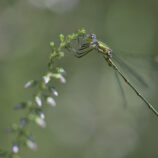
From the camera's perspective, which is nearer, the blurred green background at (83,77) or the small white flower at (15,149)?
the small white flower at (15,149)

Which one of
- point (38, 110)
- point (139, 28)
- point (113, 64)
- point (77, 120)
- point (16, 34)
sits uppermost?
point (16, 34)

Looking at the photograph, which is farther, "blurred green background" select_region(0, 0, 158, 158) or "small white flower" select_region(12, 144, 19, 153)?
"blurred green background" select_region(0, 0, 158, 158)

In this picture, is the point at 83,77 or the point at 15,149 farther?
the point at 83,77

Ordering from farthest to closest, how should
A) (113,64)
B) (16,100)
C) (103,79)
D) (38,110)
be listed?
(103,79) → (16,100) → (113,64) → (38,110)

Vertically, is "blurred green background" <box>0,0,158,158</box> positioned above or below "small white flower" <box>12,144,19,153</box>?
above

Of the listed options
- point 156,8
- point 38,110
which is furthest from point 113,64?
point 156,8

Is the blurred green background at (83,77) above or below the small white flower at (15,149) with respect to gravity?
above

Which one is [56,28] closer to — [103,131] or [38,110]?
[103,131]

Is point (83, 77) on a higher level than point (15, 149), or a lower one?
higher
